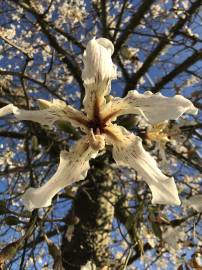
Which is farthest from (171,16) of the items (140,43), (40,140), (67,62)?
(40,140)

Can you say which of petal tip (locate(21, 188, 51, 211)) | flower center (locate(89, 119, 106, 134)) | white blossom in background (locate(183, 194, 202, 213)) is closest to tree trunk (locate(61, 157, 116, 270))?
white blossom in background (locate(183, 194, 202, 213))

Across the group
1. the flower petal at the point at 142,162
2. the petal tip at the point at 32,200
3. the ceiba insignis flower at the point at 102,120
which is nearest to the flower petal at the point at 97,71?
the ceiba insignis flower at the point at 102,120

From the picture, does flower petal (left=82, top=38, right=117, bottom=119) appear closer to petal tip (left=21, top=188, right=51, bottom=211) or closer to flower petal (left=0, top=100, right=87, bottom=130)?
flower petal (left=0, top=100, right=87, bottom=130)

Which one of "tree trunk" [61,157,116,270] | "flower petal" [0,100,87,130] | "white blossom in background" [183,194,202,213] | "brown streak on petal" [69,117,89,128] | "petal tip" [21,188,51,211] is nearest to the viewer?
"petal tip" [21,188,51,211]

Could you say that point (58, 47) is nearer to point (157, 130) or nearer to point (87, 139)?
point (157, 130)

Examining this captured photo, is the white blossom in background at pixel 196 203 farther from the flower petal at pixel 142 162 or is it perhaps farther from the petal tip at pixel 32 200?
the petal tip at pixel 32 200

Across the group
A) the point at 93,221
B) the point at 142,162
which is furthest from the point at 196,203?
the point at 93,221
